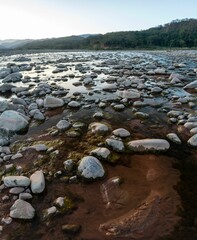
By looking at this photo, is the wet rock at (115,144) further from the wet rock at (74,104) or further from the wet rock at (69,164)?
the wet rock at (74,104)

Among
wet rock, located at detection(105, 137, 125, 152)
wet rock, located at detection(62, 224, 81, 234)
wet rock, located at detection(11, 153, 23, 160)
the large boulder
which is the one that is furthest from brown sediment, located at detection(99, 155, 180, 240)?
the large boulder

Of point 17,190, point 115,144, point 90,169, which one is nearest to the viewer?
point 17,190

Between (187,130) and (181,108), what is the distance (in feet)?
8.11

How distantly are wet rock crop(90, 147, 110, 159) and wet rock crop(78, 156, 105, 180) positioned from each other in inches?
20.2

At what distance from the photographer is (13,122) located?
860cm

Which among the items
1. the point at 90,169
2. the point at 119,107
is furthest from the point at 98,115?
the point at 90,169

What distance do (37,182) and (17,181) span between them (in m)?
0.39

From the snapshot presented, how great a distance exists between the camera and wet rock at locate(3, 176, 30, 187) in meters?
5.56

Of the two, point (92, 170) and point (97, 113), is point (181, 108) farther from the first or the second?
point (92, 170)

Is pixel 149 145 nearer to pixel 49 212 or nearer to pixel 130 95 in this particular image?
pixel 49 212

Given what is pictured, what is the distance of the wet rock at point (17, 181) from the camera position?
556 centimetres

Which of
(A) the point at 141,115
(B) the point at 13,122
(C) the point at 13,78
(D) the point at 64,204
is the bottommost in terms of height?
(C) the point at 13,78

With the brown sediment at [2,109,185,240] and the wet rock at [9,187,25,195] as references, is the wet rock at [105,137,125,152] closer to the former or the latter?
the brown sediment at [2,109,185,240]

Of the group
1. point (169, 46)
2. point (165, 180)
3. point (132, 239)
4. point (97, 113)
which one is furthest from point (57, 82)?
point (169, 46)
